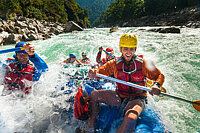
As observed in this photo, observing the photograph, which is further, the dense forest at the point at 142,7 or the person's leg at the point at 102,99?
the dense forest at the point at 142,7

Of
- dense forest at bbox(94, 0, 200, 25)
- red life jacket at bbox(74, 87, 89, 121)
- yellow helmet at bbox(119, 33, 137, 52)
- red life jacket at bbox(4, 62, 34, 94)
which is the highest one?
dense forest at bbox(94, 0, 200, 25)

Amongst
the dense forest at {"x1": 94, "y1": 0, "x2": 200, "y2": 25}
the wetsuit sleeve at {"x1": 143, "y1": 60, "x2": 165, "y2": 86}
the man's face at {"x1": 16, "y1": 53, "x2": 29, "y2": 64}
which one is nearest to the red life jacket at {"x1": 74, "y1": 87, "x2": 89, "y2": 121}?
the wetsuit sleeve at {"x1": 143, "y1": 60, "x2": 165, "y2": 86}

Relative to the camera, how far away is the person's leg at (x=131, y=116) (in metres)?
1.69

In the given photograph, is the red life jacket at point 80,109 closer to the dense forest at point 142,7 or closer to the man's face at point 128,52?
the man's face at point 128,52

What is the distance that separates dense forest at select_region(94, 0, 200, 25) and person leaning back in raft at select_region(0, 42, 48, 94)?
43.6m

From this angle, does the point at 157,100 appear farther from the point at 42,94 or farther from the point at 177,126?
the point at 42,94

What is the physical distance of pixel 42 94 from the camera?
122 inches

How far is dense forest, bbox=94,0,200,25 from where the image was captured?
38862mm

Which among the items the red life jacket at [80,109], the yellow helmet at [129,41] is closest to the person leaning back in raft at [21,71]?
the red life jacket at [80,109]

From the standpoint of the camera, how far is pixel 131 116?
1759mm

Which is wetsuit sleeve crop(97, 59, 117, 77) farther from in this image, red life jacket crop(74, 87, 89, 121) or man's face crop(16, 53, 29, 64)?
man's face crop(16, 53, 29, 64)

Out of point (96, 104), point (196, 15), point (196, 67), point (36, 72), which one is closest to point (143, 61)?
point (96, 104)

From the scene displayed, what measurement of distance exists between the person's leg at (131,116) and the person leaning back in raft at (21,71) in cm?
241

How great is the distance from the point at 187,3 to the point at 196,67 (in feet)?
138
